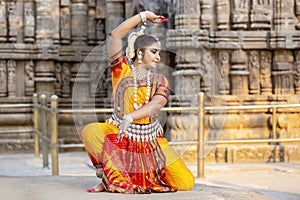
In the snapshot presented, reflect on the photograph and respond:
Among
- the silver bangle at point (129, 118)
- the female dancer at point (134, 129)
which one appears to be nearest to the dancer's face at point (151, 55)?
the female dancer at point (134, 129)

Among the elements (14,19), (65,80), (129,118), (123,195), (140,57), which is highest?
(14,19)

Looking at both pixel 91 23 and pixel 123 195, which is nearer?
pixel 123 195

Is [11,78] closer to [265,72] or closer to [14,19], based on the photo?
[14,19]

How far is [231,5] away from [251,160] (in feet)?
7.87

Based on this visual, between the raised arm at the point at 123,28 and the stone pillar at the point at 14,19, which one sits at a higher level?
the stone pillar at the point at 14,19

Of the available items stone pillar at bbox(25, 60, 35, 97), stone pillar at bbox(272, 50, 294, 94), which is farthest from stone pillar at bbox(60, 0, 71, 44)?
stone pillar at bbox(272, 50, 294, 94)

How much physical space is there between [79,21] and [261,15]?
4.42 metres

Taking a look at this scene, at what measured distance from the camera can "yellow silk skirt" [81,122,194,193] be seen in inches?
213

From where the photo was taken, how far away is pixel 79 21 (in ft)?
44.9

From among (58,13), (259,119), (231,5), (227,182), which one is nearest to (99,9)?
(58,13)

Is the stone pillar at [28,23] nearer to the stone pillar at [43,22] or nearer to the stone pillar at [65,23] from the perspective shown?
the stone pillar at [43,22]

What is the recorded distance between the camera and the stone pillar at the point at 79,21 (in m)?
13.7

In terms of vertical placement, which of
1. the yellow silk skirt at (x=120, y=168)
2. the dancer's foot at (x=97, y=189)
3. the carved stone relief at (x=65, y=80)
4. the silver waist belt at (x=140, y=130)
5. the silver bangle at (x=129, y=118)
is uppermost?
the carved stone relief at (x=65, y=80)

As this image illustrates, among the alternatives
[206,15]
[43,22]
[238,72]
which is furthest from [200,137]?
[43,22]
